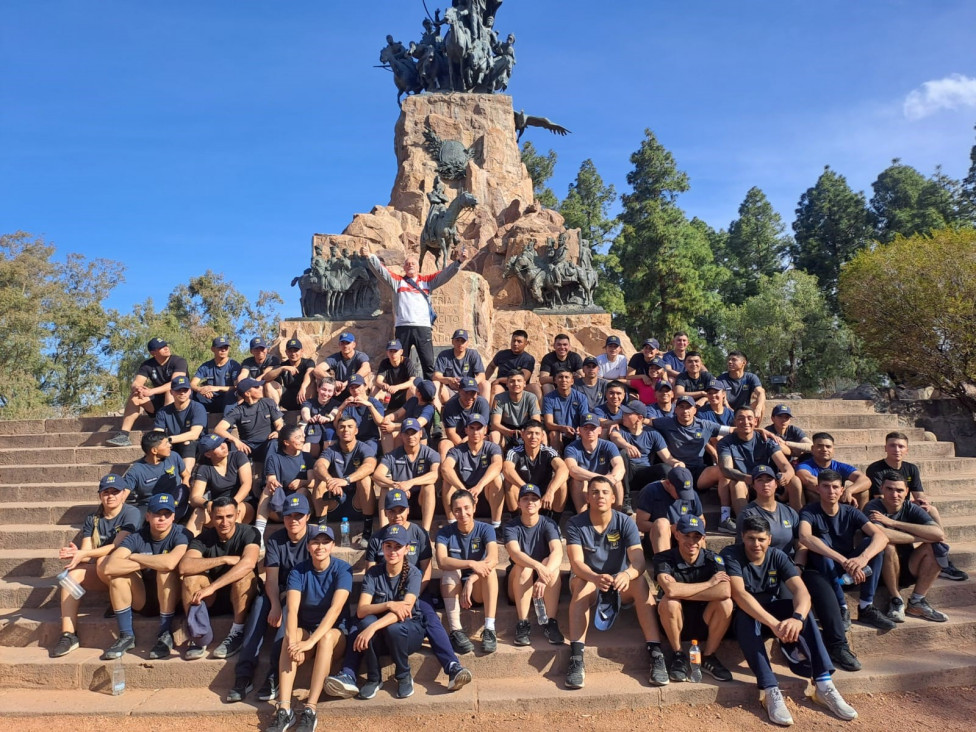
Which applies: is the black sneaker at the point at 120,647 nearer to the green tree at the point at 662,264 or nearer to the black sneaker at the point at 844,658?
the black sneaker at the point at 844,658

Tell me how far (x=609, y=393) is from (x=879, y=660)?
3073 millimetres

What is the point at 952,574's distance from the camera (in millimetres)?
5363

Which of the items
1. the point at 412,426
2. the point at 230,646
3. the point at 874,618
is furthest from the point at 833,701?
the point at 230,646

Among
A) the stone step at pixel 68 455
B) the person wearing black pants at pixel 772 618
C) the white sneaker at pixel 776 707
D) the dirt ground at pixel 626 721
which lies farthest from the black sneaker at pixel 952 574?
the stone step at pixel 68 455

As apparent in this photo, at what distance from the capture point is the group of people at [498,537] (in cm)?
420

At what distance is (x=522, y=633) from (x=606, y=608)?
0.65m

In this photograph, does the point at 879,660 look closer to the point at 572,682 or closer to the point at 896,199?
the point at 572,682

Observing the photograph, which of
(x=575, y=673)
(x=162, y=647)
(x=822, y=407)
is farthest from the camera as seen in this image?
(x=822, y=407)

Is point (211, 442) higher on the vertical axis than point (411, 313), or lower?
lower

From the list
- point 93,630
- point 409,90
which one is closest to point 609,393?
point 93,630

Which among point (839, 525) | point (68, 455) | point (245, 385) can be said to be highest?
point (245, 385)

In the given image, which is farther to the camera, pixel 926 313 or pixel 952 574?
pixel 926 313

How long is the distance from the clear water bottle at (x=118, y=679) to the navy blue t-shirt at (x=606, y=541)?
335 cm

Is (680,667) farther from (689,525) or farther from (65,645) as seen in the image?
(65,645)
